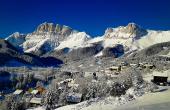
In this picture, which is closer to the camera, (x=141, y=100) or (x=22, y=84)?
(x=141, y=100)

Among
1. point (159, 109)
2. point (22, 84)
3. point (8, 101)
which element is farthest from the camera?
point (22, 84)

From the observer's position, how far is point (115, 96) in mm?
87750

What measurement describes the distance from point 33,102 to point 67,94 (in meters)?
14.4

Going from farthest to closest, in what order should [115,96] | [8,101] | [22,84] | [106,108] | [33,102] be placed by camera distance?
[22,84], [33,102], [8,101], [115,96], [106,108]

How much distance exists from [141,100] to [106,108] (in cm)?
935

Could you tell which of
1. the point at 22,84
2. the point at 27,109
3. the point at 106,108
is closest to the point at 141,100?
the point at 106,108

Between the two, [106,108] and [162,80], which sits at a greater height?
[162,80]

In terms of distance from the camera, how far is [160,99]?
258 ft

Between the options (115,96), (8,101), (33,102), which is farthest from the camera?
(33,102)

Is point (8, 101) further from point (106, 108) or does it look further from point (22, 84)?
point (22, 84)

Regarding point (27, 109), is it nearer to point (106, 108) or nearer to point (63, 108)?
point (63, 108)

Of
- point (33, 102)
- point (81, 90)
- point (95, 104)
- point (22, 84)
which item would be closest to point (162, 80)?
point (81, 90)

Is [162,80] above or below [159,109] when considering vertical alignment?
above

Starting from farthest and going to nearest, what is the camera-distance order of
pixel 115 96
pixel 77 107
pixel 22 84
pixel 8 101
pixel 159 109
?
pixel 22 84 → pixel 8 101 → pixel 115 96 → pixel 77 107 → pixel 159 109
